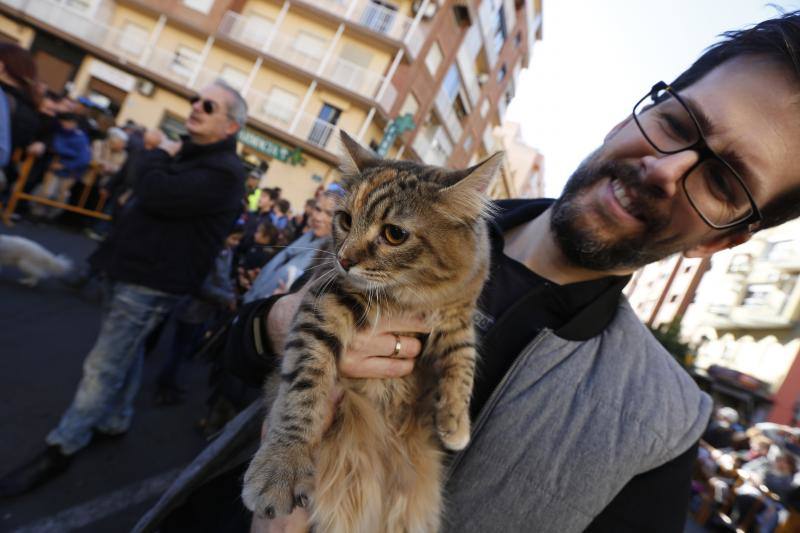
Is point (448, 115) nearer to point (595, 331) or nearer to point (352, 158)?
point (352, 158)

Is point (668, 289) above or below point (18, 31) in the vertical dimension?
above

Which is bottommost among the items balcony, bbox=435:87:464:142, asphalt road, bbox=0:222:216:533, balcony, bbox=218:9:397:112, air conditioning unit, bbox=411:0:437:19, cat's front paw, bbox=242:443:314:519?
asphalt road, bbox=0:222:216:533

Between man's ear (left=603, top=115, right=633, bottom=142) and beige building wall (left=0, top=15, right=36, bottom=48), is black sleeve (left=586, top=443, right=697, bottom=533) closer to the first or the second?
man's ear (left=603, top=115, right=633, bottom=142)

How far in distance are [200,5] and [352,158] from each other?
26005 mm

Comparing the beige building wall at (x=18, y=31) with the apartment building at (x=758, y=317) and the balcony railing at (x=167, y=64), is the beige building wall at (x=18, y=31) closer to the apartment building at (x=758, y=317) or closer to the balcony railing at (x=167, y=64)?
the balcony railing at (x=167, y=64)

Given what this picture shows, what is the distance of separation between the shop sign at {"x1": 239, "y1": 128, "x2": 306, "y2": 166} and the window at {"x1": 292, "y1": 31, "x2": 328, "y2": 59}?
192 inches

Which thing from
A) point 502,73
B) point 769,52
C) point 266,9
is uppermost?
point 502,73

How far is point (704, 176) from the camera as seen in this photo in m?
1.88

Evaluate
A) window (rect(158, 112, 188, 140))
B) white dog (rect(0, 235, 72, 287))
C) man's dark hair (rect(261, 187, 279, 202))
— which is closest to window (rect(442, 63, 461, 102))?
window (rect(158, 112, 188, 140))

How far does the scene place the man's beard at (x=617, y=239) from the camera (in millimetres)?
1905

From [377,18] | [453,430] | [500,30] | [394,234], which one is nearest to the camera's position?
[453,430]

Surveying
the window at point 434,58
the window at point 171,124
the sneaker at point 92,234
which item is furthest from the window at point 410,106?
the sneaker at point 92,234

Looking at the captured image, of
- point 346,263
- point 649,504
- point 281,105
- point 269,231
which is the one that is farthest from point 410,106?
point 649,504

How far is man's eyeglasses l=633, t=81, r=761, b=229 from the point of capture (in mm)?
1867
